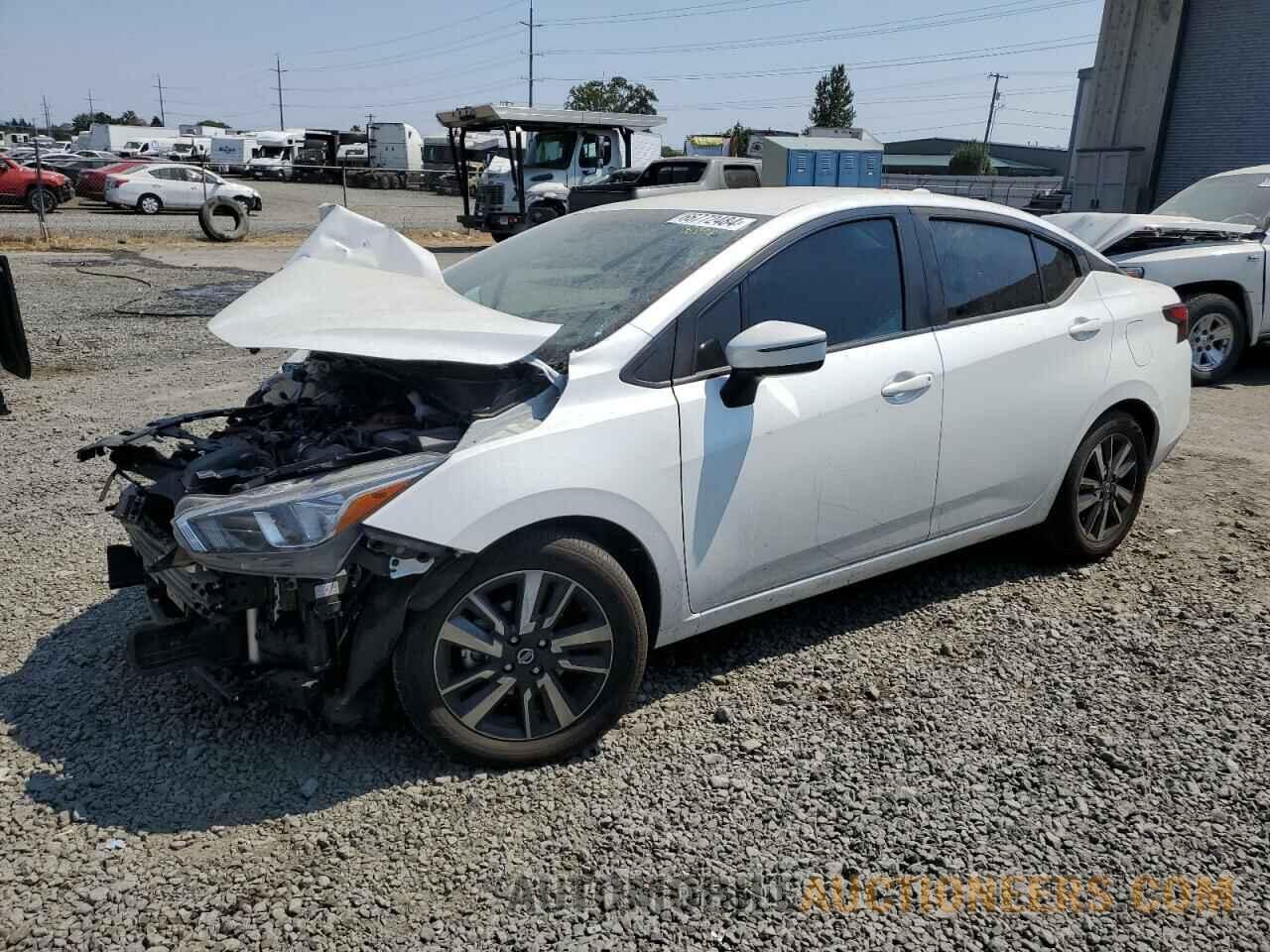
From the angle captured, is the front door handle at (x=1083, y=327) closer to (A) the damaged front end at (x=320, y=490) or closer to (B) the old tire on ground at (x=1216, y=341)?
(A) the damaged front end at (x=320, y=490)

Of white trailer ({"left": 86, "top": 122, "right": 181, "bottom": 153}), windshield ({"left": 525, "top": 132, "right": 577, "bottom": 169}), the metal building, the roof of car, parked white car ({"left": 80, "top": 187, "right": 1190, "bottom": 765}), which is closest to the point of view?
parked white car ({"left": 80, "top": 187, "right": 1190, "bottom": 765})

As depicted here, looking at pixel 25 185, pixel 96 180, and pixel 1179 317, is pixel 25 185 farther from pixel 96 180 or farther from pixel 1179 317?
pixel 1179 317

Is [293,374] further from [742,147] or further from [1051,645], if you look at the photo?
[742,147]

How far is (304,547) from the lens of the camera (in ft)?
8.65

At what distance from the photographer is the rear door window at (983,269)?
3910 mm

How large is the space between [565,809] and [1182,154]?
19.8 metres

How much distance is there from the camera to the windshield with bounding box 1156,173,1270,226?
9.51m

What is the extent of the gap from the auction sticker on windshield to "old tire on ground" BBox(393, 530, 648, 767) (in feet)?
4.35

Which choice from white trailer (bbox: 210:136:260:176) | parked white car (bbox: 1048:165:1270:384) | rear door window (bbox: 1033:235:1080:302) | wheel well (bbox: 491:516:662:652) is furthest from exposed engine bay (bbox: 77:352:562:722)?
white trailer (bbox: 210:136:260:176)

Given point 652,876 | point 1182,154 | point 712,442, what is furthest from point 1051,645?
point 1182,154

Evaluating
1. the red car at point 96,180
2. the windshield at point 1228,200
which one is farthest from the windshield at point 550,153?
the red car at point 96,180

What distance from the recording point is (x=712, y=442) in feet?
10.4

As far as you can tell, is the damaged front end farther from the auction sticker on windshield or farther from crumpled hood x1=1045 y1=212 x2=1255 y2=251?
crumpled hood x1=1045 y1=212 x2=1255 y2=251

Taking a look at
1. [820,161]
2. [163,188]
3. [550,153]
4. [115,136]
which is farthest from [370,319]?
[115,136]
